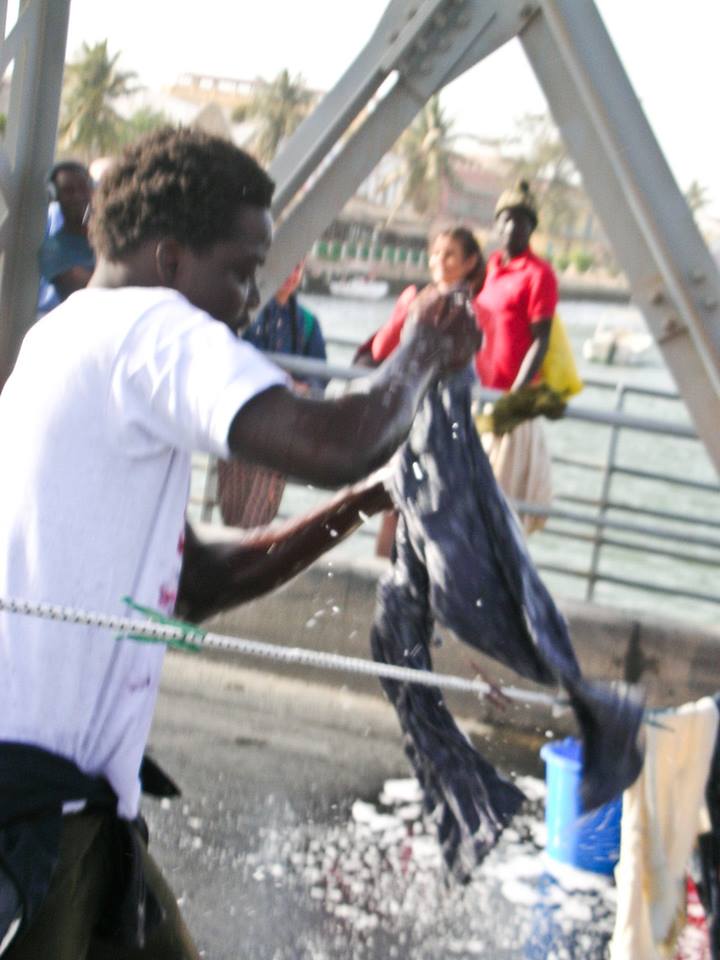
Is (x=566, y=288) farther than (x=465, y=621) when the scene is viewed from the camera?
Yes

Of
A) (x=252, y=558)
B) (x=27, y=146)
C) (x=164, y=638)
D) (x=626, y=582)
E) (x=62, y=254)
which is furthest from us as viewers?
(x=626, y=582)

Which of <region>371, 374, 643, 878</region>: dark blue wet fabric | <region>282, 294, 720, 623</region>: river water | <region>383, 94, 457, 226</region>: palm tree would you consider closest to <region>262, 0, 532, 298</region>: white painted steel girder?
<region>383, 94, 457, 226</region>: palm tree

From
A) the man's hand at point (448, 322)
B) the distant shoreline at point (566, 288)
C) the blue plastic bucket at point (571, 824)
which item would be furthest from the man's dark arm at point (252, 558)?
the distant shoreline at point (566, 288)

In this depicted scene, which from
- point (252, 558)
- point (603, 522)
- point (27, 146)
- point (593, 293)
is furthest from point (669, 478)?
point (252, 558)

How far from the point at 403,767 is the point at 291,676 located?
899mm

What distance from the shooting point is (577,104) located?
130 inches

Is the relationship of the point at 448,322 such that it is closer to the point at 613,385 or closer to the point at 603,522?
the point at 603,522

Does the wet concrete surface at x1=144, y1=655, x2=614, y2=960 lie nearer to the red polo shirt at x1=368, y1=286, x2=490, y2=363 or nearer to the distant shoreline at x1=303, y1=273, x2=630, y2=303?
the red polo shirt at x1=368, y1=286, x2=490, y2=363

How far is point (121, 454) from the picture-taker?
190 centimetres

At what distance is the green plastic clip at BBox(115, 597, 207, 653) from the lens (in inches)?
77.1

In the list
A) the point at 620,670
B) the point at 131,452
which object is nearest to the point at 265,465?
the point at 131,452

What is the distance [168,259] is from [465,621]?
97 centimetres

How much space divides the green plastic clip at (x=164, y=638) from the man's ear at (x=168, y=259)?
17.7 inches

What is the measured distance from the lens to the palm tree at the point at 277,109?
4852 mm
